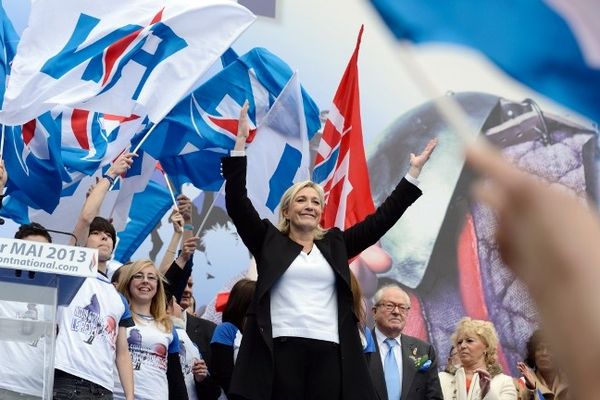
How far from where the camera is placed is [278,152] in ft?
28.6

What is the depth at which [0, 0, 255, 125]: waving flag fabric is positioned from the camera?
7480mm

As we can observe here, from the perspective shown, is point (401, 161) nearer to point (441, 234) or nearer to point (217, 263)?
point (441, 234)

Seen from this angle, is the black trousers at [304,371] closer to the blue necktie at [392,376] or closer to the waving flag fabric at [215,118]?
the blue necktie at [392,376]

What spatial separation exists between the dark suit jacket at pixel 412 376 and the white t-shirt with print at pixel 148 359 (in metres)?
1.13

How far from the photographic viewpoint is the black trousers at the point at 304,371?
5391mm

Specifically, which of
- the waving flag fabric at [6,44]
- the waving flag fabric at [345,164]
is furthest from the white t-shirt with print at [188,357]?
the waving flag fabric at [6,44]

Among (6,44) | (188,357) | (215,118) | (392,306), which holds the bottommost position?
(188,357)

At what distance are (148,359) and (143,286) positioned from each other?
39 centimetres

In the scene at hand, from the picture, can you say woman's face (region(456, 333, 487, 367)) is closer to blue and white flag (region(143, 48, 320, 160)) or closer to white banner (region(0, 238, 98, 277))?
blue and white flag (region(143, 48, 320, 160))

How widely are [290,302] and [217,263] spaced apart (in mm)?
5607

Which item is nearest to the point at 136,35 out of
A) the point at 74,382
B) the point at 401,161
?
the point at 74,382

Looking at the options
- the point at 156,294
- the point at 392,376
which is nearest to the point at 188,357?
the point at 156,294

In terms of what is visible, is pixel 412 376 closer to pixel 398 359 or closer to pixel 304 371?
pixel 398 359

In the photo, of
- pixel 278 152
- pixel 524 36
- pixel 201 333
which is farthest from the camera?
pixel 278 152
